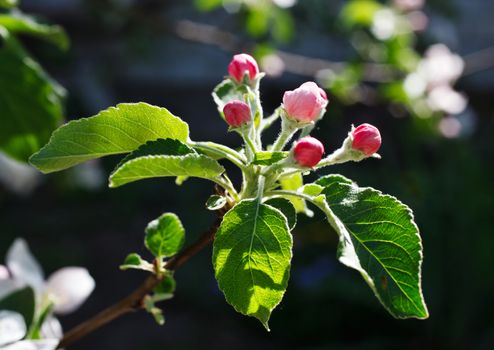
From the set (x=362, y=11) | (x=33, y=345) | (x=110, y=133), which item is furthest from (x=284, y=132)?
(x=362, y=11)

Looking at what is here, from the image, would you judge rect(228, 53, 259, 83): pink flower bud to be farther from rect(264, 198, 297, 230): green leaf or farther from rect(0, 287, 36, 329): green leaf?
rect(0, 287, 36, 329): green leaf


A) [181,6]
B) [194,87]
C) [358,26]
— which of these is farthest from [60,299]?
[194,87]

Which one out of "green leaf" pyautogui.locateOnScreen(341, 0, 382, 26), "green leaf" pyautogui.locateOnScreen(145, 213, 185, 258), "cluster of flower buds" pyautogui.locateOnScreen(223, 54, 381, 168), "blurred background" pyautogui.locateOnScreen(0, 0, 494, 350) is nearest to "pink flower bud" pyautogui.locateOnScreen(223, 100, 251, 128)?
"cluster of flower buds" pyautogui.locateOnScreen(223, 54, 381, 168)

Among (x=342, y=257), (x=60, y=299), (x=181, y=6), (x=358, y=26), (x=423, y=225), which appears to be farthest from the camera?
(x=181, y=6)

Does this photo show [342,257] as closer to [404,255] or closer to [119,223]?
[404,255]

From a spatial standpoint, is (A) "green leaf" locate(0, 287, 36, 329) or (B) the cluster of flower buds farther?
(A) "green leaf" locate(0, 287, 36, 329)

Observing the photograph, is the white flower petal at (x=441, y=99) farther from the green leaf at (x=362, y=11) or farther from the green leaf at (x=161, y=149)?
the green leaf at (x=161, y=149)

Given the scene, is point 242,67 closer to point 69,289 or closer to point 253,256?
point 253,256
